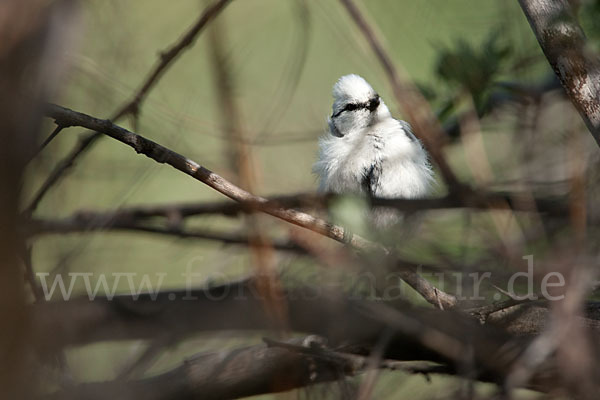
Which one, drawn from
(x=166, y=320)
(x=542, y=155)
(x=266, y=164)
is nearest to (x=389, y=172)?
(x=266, y=164)

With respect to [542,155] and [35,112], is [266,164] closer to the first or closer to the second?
[542,155]

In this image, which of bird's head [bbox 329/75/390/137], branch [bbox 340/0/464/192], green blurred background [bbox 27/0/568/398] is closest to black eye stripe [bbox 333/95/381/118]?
bird's head [bbox 329/75/390/137]

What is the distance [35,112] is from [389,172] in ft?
5.59

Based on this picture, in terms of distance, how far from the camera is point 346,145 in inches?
98.0

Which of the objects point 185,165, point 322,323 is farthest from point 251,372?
point 185,165

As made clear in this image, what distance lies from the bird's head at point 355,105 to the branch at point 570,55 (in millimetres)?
1208

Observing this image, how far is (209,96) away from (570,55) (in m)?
0.95

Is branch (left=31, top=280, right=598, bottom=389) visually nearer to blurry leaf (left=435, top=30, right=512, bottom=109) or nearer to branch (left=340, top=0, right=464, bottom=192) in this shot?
branch (left=340, top=0, right=464, bottom=192)

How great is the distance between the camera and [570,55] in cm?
134

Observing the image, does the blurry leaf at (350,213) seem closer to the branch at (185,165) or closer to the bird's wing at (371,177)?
the branch at (185,165)

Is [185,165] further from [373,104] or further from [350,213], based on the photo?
[373,104]

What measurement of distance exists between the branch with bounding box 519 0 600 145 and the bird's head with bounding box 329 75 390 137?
47.5 inches

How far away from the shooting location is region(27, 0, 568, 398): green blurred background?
4.21ft

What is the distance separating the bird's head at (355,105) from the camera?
258 centimetres
